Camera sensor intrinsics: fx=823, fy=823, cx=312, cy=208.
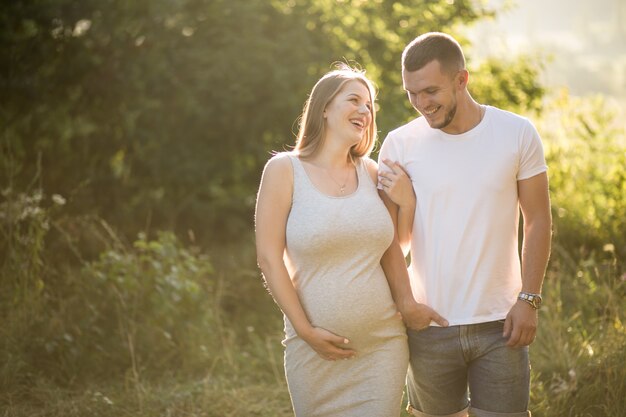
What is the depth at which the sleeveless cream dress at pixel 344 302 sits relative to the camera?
10.5 feet

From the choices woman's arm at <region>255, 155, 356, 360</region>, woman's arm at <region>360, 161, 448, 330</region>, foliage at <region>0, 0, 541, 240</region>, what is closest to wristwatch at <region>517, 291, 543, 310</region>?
woman's arm at <region>360, 161, 448, 330</region>

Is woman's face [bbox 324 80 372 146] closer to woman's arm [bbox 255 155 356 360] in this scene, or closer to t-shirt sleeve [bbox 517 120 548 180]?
woman's arm [bbox 255 155 356 360]

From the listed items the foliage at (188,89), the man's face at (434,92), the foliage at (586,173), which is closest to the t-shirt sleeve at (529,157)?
the man's face at (434,92)

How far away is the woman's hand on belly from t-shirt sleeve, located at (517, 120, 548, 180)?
967mm

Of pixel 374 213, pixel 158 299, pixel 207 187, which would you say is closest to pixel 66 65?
pixel 207 187

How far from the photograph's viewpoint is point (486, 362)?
10.7 feet

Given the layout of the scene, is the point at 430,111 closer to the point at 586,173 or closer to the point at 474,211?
the point at 474,211

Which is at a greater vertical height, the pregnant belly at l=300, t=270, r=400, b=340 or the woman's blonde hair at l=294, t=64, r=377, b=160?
the woman's blonde hair at l=294, t=64, r=377, b=160

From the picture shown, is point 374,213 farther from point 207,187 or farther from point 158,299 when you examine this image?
point 207,187

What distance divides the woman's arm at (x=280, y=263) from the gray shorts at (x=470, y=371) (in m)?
0.34

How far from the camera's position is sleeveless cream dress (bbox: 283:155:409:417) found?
3.21 meters

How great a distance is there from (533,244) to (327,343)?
91cm

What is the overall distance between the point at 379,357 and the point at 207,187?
6736 millimetres

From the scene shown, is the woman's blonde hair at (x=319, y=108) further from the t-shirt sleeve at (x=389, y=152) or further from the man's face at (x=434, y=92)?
the man's face at (x=434, y=92)
